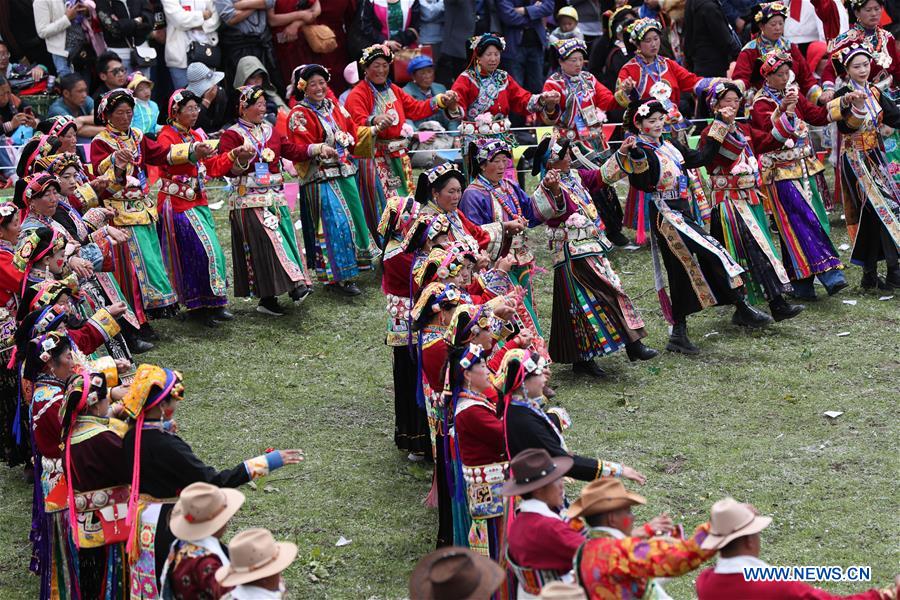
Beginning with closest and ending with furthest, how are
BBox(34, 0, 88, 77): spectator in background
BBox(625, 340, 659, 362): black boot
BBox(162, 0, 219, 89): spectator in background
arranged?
BBox(625, 340, 659, 362): black boot
BBox(34, 0, 88, 77): spectator in background
BBox(162, 0, 219, 89): spectator in background

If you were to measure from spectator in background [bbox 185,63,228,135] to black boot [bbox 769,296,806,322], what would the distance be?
5673 millimetres

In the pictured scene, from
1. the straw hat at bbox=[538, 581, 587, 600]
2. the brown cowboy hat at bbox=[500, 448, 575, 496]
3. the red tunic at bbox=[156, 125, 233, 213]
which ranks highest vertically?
the red tunic at bbox=[156, 125, 233, 213]

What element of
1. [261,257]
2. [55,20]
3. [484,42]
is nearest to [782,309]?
[484,42]

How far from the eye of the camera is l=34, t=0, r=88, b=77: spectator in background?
1430cm

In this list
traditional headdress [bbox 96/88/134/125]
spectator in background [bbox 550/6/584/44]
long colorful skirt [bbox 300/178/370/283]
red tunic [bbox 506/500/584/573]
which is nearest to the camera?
red tunic [bbox 506/500/584/573]

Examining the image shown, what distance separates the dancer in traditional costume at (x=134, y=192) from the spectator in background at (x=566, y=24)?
19.0 ft

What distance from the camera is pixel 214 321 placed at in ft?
39.7

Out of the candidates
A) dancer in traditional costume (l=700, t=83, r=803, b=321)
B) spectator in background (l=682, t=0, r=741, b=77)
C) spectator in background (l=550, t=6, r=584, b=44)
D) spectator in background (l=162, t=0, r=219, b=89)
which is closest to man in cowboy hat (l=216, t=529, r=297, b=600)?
dancer in traditional costume (l=700, t=83, r=803, b=321)

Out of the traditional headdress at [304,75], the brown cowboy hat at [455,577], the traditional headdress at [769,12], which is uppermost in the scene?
the traditional headdress at [769,12]

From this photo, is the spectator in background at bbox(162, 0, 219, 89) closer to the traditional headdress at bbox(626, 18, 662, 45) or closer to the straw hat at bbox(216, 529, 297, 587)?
the traditional headdress at bbox(626, 18, 662, 45)

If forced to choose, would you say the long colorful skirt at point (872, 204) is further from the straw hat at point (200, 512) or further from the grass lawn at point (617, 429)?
the straw hat at point (200, 512)

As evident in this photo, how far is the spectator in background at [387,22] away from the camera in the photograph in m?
15.3

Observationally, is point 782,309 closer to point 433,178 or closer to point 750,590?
point 433,178

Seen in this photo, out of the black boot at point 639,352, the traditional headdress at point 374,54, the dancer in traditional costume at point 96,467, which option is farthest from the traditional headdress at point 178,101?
the dancer in traditional costume at point 96,467
